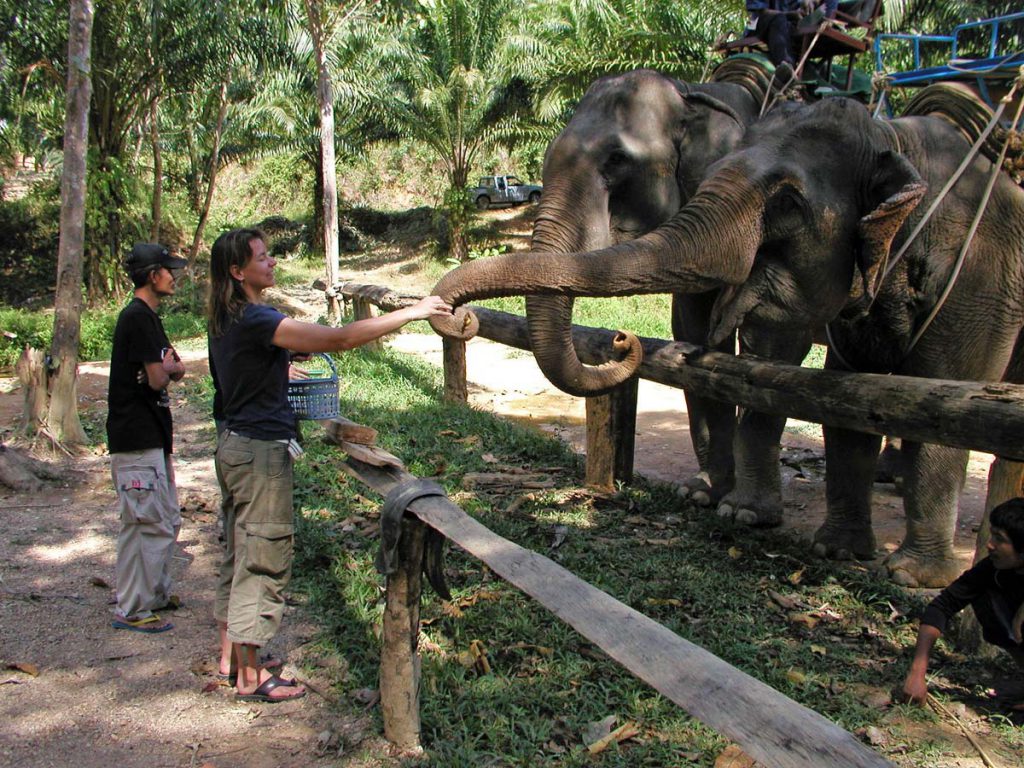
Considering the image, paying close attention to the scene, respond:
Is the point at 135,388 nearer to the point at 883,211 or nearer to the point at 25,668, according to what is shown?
the point at 25,668

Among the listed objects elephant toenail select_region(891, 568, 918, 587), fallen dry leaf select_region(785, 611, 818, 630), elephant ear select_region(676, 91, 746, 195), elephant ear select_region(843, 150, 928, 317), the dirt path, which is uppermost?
elephant ear select_region(676, 91, 746, 195)

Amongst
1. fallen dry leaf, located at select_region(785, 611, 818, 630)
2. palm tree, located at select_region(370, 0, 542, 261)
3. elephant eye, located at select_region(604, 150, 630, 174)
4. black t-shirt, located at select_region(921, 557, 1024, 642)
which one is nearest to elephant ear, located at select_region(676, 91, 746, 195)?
elephant eye, located at select_region(604, 150, 630, 174)

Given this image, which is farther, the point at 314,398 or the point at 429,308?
the point at 314,398

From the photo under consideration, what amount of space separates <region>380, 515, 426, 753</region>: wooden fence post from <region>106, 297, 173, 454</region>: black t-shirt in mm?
1865

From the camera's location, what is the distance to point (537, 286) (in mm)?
3734

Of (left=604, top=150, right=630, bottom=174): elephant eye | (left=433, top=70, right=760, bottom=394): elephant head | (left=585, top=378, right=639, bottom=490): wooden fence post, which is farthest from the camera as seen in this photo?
(left=585, top=378, right=639, bottom=490): wooden fence post

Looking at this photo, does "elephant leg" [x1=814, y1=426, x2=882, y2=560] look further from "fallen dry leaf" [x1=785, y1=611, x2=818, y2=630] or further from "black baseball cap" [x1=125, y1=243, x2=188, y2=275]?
"black baseball cap" [x1=125, y1=243, x2=188, y2=275]

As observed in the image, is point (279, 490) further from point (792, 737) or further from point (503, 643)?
point (792, 737)

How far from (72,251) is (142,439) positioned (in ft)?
14.7

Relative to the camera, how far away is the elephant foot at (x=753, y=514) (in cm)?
571

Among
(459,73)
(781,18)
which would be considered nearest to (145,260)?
(781,18)

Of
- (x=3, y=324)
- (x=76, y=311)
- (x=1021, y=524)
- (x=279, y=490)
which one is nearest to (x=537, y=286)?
(x=279, y=490)

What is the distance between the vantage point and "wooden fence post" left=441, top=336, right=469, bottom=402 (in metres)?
9.20

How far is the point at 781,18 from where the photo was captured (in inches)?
266
